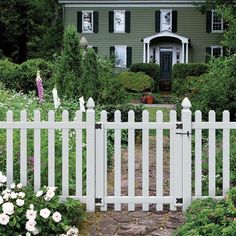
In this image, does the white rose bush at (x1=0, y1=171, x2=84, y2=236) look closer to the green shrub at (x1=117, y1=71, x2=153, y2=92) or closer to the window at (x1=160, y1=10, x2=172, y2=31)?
the green shrub at (x1=117, y1=71, x2=153, y2=92)

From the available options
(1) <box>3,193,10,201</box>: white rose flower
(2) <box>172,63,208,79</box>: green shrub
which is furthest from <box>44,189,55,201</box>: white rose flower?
(2) <box>172,63,208,79</box>: green shrub

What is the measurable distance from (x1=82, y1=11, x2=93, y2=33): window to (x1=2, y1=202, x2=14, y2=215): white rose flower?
3264 centimetres

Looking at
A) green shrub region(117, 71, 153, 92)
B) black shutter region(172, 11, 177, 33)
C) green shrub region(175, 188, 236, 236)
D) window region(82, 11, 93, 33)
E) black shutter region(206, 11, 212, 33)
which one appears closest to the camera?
green shrub region(175, 188, 236, 236)

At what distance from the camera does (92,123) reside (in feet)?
19.6

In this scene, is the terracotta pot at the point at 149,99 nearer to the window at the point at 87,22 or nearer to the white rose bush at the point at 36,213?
the window at the point at 87,22

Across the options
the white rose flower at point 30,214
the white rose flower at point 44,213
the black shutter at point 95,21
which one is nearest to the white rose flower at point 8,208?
the white rose flower at point 30,214

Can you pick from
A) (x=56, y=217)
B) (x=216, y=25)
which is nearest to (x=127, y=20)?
(x=216, y=25)

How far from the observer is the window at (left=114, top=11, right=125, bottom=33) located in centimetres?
3731

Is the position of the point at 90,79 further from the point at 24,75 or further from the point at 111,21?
the point at 111,21

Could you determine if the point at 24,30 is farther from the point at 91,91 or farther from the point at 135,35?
the point at 91,91

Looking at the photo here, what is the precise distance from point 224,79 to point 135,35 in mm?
25598

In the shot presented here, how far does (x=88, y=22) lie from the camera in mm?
37500

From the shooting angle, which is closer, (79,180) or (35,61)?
(79,180)

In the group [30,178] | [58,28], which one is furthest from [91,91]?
[58,28]
